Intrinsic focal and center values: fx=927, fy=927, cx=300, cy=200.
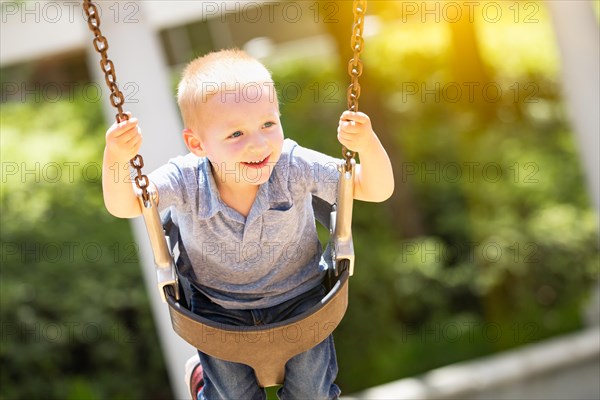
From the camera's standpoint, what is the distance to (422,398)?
590cm

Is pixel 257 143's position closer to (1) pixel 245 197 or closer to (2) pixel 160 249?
(1) pixel 245 197

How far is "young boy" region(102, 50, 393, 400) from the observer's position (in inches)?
95.7

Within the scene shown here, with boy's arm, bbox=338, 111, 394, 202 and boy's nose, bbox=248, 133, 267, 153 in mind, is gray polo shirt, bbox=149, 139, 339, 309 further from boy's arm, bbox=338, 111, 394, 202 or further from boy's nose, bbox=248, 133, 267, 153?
boy's nose, bbox=248, 133, 267, 153

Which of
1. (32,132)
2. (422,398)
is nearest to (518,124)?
(422,398)

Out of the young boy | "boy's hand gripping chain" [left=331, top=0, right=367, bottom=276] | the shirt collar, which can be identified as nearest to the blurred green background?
the young boy

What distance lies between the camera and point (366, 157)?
2.51 metres

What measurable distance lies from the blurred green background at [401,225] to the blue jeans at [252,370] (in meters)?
3.69

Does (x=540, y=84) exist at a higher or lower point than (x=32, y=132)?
lower

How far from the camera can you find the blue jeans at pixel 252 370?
2.62 m

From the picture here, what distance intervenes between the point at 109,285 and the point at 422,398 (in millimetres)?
2240

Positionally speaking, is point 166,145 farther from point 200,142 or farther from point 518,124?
point 518,124

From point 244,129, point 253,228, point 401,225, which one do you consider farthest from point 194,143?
point 401,225

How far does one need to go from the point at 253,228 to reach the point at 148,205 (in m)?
0.31

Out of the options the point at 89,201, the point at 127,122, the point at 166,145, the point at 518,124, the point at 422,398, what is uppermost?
the point at 127,122
